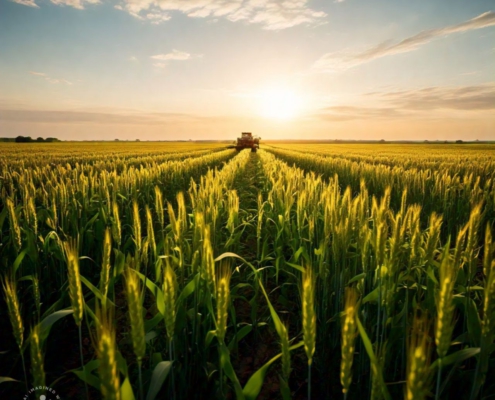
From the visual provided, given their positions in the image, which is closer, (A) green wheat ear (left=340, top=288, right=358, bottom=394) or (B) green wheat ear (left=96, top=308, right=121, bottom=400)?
(B) green wheat ear (left=96, top=308, right=121, bottom=400)

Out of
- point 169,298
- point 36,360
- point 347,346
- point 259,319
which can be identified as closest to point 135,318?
point 169,298

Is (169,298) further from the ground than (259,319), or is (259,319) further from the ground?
(169,298)

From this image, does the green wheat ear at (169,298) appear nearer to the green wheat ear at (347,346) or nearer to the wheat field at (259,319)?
the wheat field at (259,319)

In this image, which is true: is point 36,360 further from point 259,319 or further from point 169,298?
point 259,319

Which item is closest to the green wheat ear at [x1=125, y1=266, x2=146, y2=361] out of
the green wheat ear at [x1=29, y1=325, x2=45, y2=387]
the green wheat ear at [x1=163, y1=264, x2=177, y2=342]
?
the green wheat ear at [x1=163, y1=264, x2=177, y2=342]

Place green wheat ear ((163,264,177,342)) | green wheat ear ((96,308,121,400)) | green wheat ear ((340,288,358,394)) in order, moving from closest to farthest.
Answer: green wheat ear ((96,308,121,400)) < green wheat ear ((340,288,358,394)) < green wheat ear ((163,264,177,342))

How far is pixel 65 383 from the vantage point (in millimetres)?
2098

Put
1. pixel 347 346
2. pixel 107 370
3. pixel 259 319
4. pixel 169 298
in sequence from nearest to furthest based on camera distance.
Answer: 1. pixel 107 370
2. pixel 347 346
3. pixel 169 298
4. pixel 259 319

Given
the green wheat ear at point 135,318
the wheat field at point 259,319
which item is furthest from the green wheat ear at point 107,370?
the green wheat ear at point 135,318

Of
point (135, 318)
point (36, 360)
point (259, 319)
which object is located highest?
point (135, 318)

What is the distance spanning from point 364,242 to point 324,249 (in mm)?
446

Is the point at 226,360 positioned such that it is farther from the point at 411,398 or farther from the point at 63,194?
the point at 63,194

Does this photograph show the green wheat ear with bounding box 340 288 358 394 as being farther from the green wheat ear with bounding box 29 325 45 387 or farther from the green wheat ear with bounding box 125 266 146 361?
the green wheat ear with bounding box 29 325 45 387

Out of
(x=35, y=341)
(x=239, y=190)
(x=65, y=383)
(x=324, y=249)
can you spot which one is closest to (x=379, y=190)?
(x=239, y=190)
